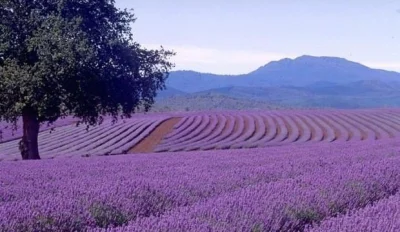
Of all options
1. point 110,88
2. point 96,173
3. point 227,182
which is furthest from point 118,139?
point 227,182

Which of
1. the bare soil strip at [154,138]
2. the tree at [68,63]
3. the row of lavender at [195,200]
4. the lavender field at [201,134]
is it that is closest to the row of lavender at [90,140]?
the lavender field at [201,134]

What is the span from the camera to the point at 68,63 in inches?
567

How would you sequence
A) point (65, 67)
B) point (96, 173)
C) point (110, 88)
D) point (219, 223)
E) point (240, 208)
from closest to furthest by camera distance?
point (219, 223) → point (240, 208) → point (96, 173) → point (65, 67) → point (110, 88)

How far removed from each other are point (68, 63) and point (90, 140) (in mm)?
13739

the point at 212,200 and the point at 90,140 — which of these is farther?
the point at 90,140

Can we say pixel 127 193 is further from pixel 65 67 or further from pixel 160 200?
Answer: pixel 65 67

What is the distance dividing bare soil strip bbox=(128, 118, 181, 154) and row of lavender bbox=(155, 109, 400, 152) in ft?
1.36

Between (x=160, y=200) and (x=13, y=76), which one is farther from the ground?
(x=13, y=76)

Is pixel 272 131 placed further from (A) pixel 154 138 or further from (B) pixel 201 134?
(A) pixel 154 138

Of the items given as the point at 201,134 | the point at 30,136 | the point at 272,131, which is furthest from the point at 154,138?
the point at 30,136

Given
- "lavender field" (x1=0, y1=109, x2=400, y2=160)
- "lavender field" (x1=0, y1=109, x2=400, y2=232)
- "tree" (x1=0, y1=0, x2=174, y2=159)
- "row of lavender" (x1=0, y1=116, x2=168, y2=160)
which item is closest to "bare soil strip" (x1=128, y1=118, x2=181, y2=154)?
"lavender field" (x1=0, y1=109, x2=400, y2=160)

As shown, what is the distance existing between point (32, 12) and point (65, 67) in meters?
1.83

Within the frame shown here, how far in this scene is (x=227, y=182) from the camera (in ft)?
18.6

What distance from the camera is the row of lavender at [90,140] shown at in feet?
75.9
